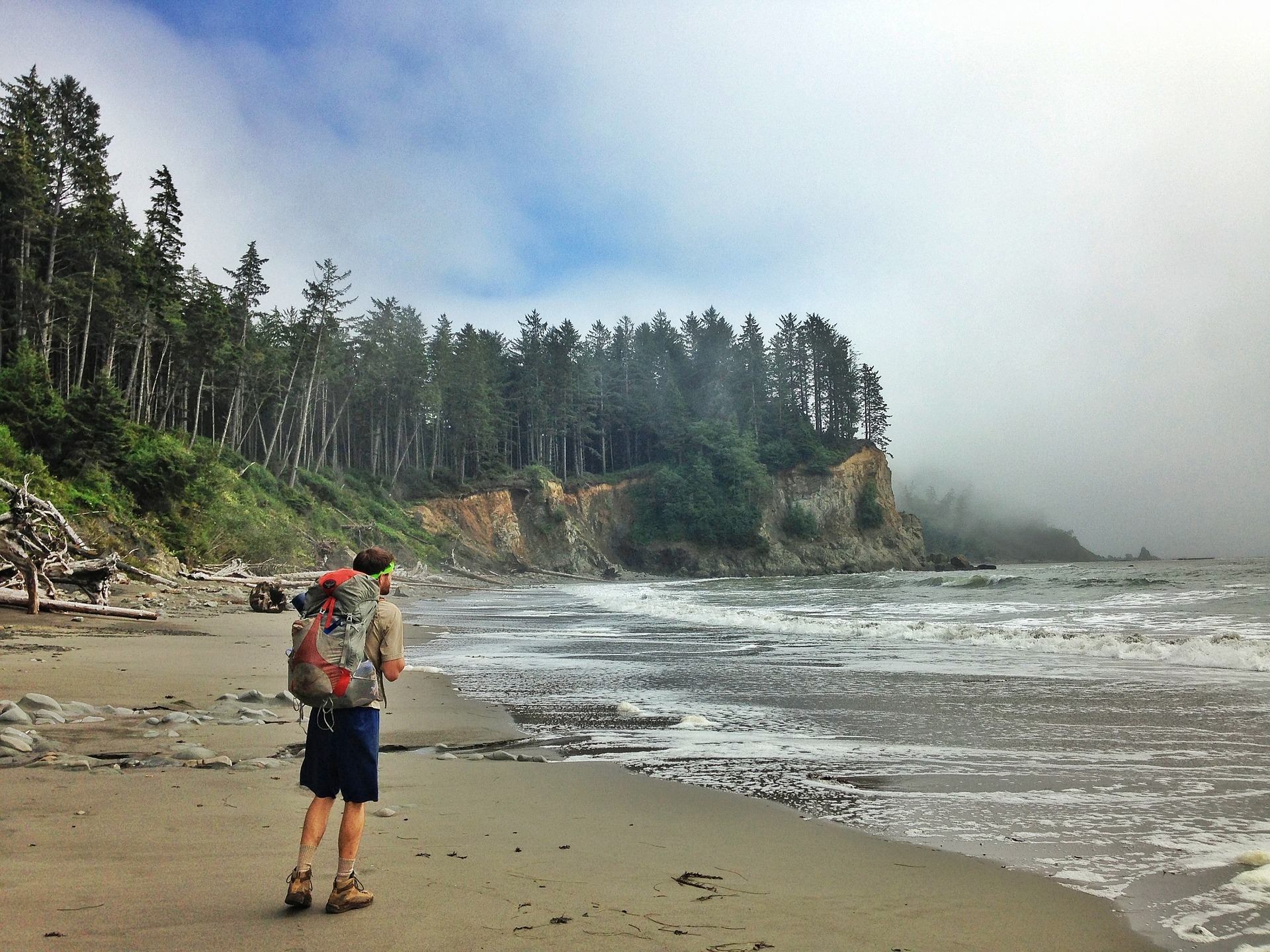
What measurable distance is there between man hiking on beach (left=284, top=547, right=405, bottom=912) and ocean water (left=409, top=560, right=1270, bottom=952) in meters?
2.51

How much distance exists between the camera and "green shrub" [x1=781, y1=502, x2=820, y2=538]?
74312 millimetres

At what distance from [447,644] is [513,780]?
938 centimetres

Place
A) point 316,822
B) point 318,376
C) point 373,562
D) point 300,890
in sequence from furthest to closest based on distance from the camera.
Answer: point 318,376
point 373,562
point 316,822
point 300,890

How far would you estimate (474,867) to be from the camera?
130 inches

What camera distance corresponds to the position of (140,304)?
3300cm

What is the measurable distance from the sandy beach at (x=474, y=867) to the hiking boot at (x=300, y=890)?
0.04 metres

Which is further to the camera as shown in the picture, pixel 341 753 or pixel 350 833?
pixel 341 753

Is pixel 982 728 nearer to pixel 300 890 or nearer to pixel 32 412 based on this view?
pixel 300 890

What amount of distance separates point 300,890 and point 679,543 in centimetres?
7009

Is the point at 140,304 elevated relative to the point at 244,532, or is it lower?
elevated

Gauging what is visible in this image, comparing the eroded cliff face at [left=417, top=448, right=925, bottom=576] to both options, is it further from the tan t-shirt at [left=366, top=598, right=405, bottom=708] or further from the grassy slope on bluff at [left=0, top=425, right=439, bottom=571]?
the tan t-shirt at [left=366, top=598, right=405, bottom=708]

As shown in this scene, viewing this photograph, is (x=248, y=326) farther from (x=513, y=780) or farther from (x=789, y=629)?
(x=513, y=780)

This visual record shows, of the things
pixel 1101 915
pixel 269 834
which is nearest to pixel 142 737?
pixel 269 834

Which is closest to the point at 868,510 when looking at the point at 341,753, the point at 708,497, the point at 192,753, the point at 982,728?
the point at 708,497
